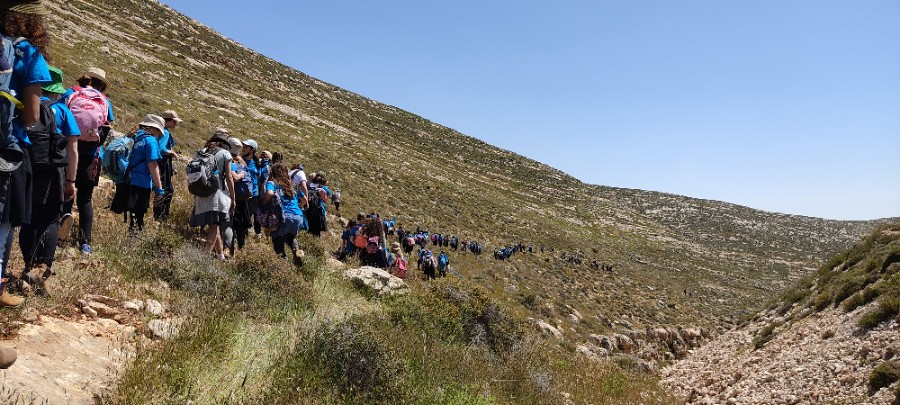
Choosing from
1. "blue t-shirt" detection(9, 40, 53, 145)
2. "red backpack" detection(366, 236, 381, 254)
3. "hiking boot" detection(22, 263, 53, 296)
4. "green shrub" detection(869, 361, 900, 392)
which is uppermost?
"blue t-shirt" detection(9, 40, 53, 145)

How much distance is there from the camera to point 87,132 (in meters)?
4.04

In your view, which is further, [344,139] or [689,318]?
[344,139]

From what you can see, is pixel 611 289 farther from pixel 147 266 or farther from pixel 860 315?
pixel 147 266

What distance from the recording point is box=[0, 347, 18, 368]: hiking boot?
2281 mm

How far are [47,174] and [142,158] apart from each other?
208 cm

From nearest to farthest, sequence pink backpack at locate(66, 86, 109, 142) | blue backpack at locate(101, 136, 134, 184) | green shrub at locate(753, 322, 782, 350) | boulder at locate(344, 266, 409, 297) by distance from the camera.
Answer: pink backpack at locate(66, 86, 109, 142) < blue backpack at locate(101, 136, 134, 184) < boulder at locate(344, 266, 409, 297) < green shrub at locate(753, 322, 782, 350)

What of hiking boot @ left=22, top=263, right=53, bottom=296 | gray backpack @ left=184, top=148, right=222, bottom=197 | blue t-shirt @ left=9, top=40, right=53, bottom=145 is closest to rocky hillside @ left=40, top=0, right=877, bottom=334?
gray backpack @ left=184, top=148, right=222, bottom=197

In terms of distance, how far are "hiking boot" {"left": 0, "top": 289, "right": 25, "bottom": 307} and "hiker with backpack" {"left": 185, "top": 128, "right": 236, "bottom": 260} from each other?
2430 mm

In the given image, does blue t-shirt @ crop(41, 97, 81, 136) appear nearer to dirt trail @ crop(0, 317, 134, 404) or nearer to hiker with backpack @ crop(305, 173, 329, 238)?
dirt trail @ crop(0, 317, 134, 404)

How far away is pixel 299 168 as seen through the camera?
812 cm

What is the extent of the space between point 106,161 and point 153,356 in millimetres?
3036

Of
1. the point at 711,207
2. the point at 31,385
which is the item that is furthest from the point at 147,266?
the point at 711,207

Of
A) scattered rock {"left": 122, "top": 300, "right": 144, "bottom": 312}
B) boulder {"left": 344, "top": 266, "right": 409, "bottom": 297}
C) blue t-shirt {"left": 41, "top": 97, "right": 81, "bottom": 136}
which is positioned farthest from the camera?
boulder {"left": 344, "top": 266, "right": 409, "bottom": 297}

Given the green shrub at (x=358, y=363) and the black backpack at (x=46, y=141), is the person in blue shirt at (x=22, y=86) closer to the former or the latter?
the black backpack at (x=46, y=141)
